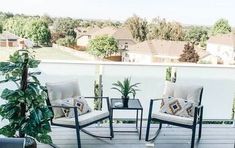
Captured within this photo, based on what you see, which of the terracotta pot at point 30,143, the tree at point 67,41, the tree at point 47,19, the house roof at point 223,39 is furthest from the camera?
the tree at point 47,19

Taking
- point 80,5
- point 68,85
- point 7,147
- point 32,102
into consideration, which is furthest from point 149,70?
point 80,5

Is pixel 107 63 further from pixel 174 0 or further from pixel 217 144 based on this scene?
pixel 174 0

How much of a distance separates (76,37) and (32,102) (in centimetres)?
1003

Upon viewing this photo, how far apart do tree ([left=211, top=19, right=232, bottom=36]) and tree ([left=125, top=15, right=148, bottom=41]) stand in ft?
9.92

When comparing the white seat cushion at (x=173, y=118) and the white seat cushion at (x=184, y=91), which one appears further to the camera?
the white seat cushion at (x=184, y=91)

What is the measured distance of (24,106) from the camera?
400 cm

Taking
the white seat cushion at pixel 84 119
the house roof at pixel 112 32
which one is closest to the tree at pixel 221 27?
the house roof at pixel 112 32

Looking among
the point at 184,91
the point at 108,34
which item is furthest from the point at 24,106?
the point at 108,34

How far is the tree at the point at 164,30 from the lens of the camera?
15.9m

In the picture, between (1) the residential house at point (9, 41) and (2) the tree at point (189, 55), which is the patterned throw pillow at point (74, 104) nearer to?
(1) the residential house at point (9, 41)

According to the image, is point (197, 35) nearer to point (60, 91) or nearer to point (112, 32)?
point (112, 32)

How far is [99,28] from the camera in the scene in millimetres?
14039

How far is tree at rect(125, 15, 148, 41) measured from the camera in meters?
15.9

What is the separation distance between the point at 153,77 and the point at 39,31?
8555 mm
